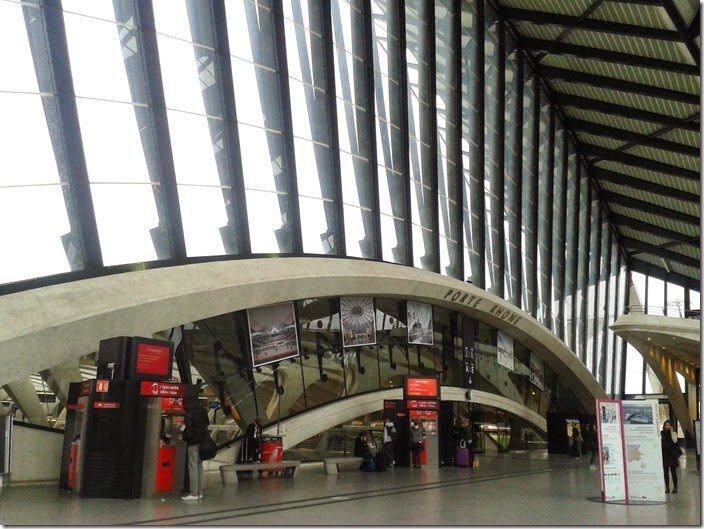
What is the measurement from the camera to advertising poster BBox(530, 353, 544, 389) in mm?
40656

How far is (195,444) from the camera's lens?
1299 cm

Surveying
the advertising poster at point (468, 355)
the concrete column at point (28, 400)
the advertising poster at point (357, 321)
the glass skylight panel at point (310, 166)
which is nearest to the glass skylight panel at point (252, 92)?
the glass skylight panel at point (310, 166)

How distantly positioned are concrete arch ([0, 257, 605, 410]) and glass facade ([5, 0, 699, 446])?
1.76 ft

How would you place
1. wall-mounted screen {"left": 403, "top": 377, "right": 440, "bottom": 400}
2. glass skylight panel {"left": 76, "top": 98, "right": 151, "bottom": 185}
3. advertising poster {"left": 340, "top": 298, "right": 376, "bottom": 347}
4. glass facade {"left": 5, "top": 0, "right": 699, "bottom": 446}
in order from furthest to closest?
advertising poster {"left": 340, "top": 298, "right": 376, "bottom": 347}
wall-mounted screen {"left": 403, "top": 377, "right": 440, "bottom": 400}
glass skylight panel {"left": 76, "top": 98, "right": 151, "bottom": 185}
glass facade {"left": 5, "top": 0, "right": 699, "bottom": 446}

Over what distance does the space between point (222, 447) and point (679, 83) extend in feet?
80.1

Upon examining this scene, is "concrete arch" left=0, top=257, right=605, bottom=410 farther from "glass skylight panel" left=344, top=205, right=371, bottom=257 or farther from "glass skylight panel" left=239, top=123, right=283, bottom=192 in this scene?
"glass skylight panel" left=239, top=123, right=283, bottom=192

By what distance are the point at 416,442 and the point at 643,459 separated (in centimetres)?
1121

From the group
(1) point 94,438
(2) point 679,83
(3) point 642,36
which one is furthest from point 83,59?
(2) point 679,83

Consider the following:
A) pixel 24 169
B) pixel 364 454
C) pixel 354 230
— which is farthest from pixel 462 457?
pixel 24 169

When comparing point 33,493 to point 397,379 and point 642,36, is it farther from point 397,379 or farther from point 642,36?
point 642,36

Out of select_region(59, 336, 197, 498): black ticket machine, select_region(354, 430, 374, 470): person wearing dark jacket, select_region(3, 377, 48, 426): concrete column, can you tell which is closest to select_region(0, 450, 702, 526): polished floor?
select_region(59, 336, 197, 498): black ticket machine

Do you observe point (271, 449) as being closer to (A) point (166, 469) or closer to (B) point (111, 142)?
(A) point (166, 469)

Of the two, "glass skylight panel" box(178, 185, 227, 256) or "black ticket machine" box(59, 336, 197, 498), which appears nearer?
"black ticket machine" box(59, 336, 197, 498)

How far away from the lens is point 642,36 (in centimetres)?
2991
